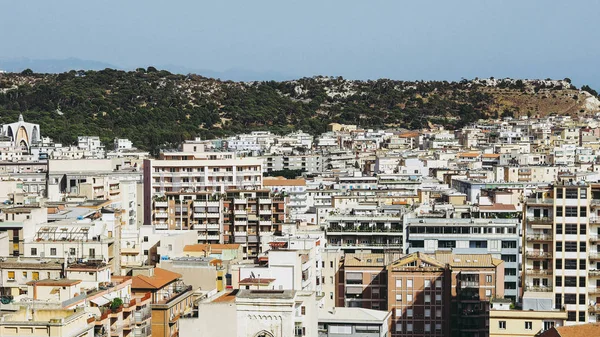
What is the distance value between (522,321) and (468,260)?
14.3 metres

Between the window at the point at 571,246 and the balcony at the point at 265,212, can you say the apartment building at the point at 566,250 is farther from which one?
→ the balcony at the point at 265,212

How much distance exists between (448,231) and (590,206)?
1507 centimetres

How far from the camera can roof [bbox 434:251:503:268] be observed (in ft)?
179

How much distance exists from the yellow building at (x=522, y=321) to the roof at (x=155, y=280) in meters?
11.8

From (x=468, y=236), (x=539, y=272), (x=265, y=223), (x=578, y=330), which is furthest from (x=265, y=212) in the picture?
(x=578, y=330)

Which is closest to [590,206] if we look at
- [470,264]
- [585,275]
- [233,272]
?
[585,275]

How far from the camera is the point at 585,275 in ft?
152

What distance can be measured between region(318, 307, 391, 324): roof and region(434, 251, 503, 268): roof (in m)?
8.14

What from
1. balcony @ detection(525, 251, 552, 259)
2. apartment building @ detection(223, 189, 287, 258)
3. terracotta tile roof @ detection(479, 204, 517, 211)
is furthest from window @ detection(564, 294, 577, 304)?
apartment building @ detection(223, 189, 287, 258)

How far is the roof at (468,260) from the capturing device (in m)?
54.7

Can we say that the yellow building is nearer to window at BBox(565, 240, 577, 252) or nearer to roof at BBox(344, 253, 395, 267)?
window at BBox(565, 240, 577, 252)

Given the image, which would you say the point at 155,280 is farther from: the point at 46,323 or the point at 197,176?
the point at 197,176

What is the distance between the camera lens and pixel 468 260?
55.2m

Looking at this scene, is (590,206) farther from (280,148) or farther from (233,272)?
(280,148)
